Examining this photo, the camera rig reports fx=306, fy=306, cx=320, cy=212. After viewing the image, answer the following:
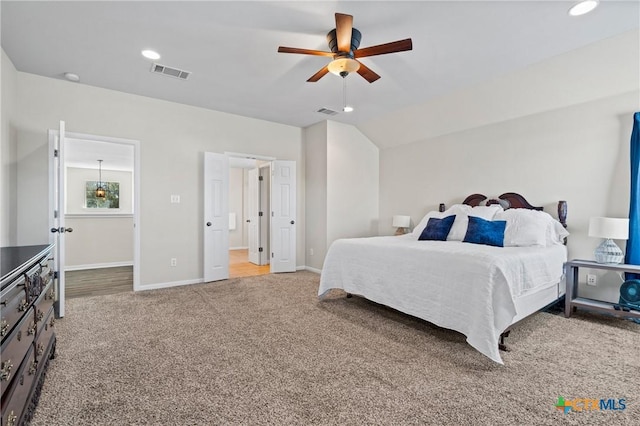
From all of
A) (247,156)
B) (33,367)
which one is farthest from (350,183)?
(33,367)

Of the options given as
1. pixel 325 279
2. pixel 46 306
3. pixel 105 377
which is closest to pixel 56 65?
pixel 46 306

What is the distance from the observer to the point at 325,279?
374cm

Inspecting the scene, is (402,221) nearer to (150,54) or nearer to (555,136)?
(555,136)

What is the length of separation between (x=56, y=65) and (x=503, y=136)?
18.5 feet

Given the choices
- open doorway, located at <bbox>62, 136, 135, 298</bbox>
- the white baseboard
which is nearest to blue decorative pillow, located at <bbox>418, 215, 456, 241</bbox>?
open doorway, located at <bbox>62, 136, 135, 298</bbox>

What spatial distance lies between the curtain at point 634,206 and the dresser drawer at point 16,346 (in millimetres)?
4836

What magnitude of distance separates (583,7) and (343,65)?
1918mm

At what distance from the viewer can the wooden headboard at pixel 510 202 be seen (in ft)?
12.1

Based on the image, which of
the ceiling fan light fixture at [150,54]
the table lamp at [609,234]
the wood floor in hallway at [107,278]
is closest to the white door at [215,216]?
the wood floor in hallway at [107,278]

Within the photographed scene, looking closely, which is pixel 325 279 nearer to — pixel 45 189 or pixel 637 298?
pixel 637 298

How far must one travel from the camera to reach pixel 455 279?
8.19 ft

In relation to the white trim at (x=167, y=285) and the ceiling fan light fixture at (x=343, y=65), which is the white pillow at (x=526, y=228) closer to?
the ceiling fan light fixture at (x=343, y=65)

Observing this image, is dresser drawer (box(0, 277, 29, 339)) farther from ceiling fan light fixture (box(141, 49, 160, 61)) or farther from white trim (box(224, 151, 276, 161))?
white trim (box(224, 151, 276, 161))

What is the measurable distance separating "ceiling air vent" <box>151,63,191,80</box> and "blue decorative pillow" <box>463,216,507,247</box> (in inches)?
152
